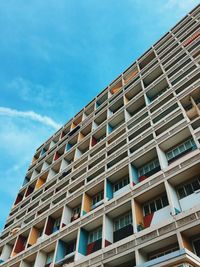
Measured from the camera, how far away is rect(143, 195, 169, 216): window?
1528 cm

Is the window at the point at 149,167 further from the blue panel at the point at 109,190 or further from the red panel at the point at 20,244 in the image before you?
the red panel at the point at 20,244

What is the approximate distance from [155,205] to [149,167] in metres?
3.61

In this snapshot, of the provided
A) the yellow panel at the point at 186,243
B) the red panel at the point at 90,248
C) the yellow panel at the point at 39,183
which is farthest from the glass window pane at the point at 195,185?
the yellow panel at the point at 39,183

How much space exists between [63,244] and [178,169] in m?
9.88

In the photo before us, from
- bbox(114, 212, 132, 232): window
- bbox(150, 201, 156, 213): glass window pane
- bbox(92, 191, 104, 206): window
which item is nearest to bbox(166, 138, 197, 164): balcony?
bbox(150, 201, 156, 213): glass window pane

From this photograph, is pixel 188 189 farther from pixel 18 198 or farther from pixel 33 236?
pixel 18 198

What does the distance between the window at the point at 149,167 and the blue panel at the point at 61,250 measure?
7266 mm

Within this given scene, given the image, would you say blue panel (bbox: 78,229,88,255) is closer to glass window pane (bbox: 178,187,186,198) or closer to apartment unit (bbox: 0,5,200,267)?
apartment unit (bbox: 0,5,200,267)

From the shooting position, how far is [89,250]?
16906mm

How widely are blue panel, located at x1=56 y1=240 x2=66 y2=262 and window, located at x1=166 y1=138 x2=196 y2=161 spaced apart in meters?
9.40

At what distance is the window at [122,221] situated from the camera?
16484 millimetres

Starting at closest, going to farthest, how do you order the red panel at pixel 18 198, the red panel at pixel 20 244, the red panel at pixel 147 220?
1. the red panel at pixel 147 220
2. the red panel at pixel 20 244
3. the red panel at pixel 18 198

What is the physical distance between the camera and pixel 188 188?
1472 cm

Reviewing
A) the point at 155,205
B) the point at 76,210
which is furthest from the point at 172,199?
the point at 76,210
